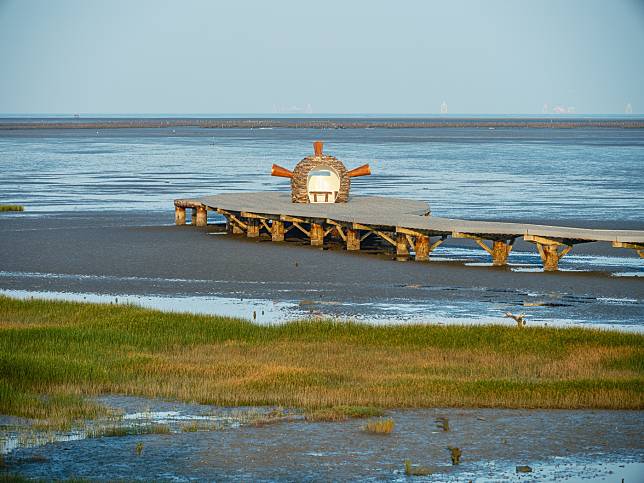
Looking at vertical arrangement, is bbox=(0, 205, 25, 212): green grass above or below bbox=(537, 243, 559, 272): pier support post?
below

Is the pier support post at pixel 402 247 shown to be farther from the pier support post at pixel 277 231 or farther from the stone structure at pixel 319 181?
the stone structure at pixel 319 181

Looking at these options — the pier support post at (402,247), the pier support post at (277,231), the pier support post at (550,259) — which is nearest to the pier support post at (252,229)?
the pier support post at (277,231)

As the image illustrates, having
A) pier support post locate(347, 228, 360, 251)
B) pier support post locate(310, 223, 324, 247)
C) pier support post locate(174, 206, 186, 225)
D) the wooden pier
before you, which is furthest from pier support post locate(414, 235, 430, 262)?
pier support post locate(174, 206, 186, 225)

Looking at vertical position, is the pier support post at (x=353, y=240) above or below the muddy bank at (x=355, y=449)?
above

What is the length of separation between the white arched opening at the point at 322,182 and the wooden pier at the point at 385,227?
2.22ft

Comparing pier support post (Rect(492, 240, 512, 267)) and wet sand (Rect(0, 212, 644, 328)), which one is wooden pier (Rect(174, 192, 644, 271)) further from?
wet sand (Rect(0, 212, 644, 328))

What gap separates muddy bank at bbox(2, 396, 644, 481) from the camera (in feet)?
46.7

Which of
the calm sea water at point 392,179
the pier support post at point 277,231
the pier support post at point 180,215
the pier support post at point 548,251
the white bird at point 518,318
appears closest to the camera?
the white bird at point 518,318

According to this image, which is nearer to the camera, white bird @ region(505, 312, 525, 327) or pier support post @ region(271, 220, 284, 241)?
white bird @ region(505, 312, 525, 327)

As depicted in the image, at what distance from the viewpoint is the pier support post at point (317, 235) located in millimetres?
37938

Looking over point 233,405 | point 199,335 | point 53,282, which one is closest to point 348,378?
point 233,405

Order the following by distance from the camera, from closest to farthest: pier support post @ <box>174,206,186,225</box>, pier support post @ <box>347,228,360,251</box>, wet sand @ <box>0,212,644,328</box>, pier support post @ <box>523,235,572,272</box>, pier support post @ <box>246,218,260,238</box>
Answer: wet sand @ <box>0,212,644,328</box>
pier support post @ <box>523,235,572,272</box>
pier support post @ <box>347,228,360,251</box>
pier support post @ <box>246,218,260,238</box>
pier support post @ <box>174,206,186,225</box>

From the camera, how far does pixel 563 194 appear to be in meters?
62.5

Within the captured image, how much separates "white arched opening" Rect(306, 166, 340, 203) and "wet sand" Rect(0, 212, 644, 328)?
3.34 m
